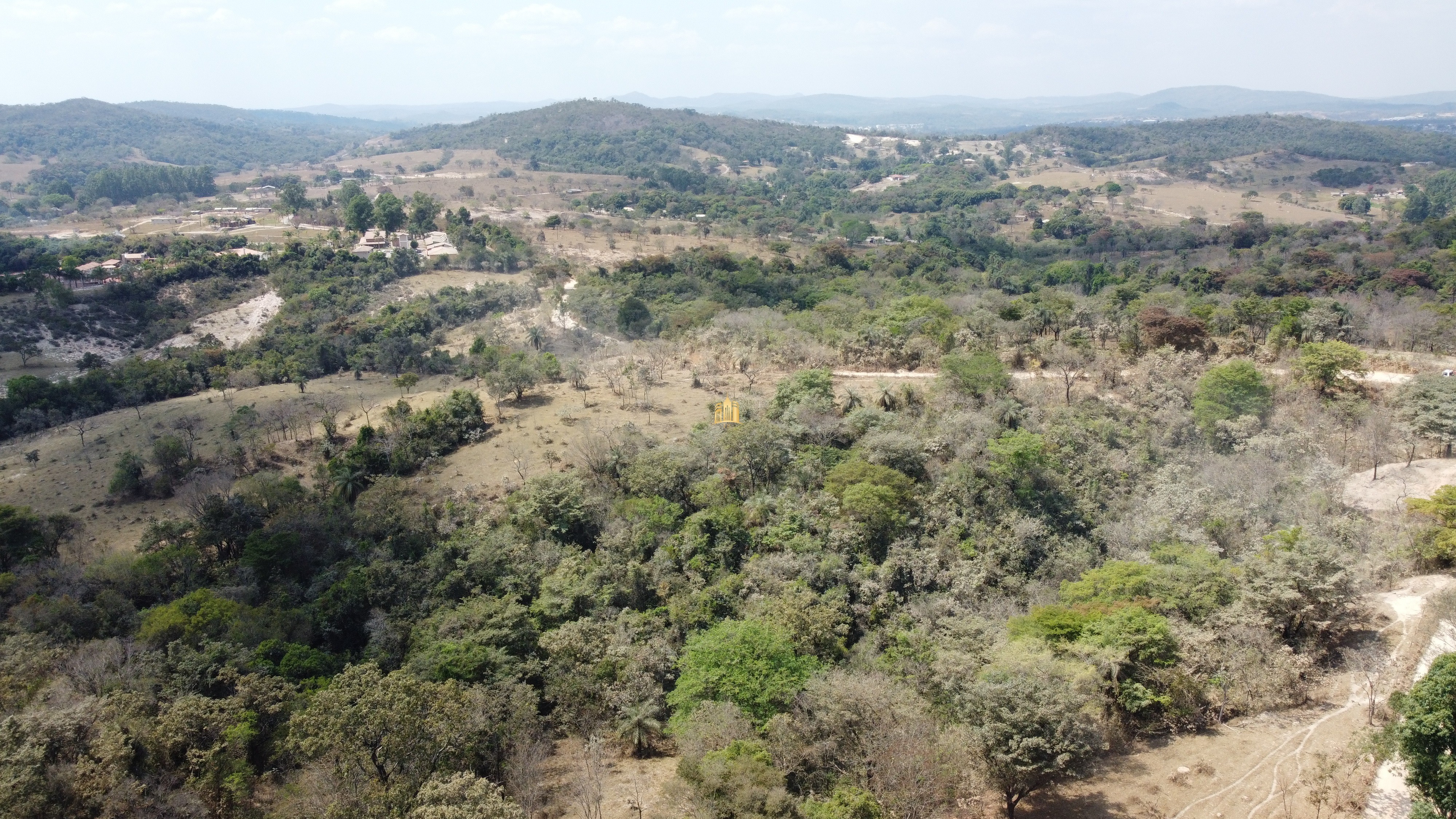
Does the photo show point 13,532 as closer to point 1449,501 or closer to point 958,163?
point 1449,501

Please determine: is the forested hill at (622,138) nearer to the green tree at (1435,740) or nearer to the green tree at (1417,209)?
the green tree at (1417,209)

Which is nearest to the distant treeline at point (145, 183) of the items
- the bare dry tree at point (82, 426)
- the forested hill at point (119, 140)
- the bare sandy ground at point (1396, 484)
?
the forested hill at point (119, 140)

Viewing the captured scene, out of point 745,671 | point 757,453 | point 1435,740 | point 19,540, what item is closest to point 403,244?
point 19,540

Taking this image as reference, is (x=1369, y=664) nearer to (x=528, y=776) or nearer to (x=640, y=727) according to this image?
(x=640, y=727)

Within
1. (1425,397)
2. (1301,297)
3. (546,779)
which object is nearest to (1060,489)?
(1425,397)

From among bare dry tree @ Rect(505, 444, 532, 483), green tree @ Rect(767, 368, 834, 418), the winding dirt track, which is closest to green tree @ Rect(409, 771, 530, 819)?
the winding dirt track
